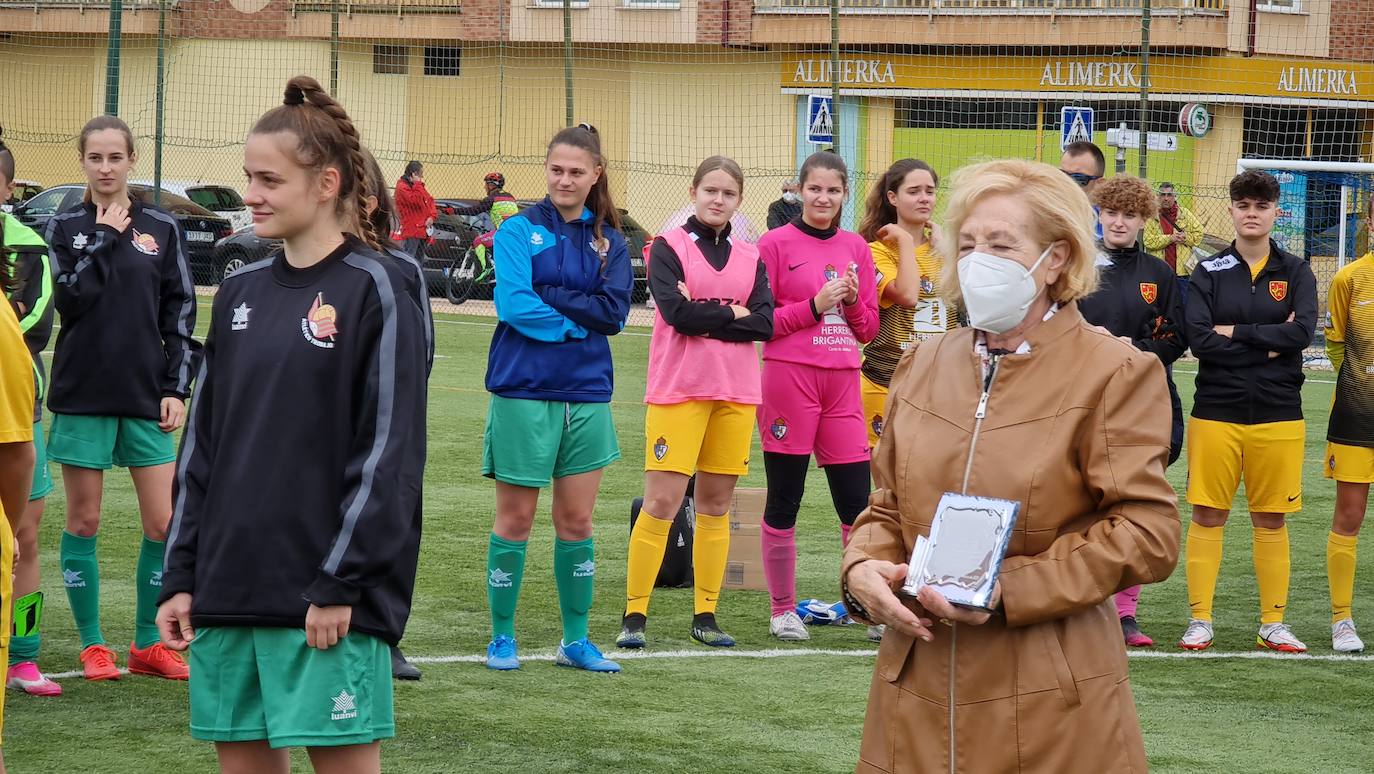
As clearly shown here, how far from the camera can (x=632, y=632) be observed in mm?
6367

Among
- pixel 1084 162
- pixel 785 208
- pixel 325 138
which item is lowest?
pixel 325 138

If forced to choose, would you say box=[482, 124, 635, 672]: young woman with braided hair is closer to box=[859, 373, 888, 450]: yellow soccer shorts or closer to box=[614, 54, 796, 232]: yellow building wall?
box=[859, 373, 888, 450]: yellow soccer shorts

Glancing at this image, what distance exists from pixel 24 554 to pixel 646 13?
2016 cm

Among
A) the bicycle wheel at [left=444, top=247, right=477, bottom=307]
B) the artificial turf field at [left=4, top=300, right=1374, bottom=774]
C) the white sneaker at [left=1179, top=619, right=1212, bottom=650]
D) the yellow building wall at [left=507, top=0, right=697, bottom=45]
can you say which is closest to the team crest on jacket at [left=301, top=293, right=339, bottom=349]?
the artificial turf field at [left=4, top=300, right=1374, bottom=774]

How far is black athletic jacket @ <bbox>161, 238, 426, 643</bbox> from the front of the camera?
3.08 metres

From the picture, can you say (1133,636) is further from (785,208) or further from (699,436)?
(785,208)

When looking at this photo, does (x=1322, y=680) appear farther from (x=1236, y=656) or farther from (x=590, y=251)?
(x=590, y=251)

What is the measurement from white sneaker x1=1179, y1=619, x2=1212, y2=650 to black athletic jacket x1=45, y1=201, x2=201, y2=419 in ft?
13.2

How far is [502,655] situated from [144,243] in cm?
196

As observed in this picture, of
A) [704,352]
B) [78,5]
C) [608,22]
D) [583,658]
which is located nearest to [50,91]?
[78,5]

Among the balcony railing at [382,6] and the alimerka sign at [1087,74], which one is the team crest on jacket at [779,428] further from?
the balcony railing at [382,6]

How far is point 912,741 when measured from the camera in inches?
110

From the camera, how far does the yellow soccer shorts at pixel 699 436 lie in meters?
6.20

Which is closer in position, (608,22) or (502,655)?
(502,655)
